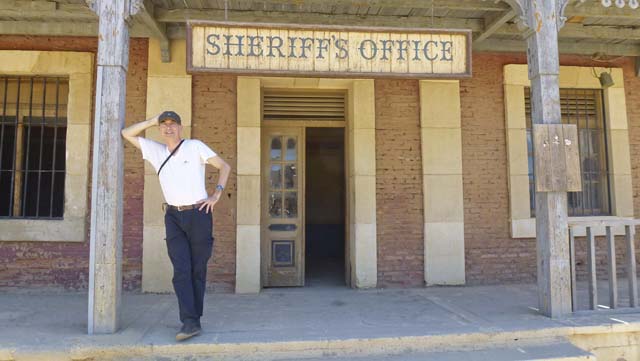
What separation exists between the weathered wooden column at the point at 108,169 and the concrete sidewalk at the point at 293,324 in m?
0.34

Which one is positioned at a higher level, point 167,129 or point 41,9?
point 41,9

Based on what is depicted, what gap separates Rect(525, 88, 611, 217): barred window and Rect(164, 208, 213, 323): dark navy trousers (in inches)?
218

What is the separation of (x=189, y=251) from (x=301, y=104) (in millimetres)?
3558

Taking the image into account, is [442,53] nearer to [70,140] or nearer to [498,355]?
[498,355]

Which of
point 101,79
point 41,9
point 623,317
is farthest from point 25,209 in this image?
point 623,317

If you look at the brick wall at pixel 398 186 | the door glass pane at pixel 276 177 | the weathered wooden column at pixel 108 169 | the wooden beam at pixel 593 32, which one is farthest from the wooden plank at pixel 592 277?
the weathered wooden column at pixel 108 169

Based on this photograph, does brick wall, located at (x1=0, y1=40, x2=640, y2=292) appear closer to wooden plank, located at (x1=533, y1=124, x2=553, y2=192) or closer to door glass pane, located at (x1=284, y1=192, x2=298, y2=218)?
door glass pane, located at (x1=284, y1=192, x2=298, y2=218)

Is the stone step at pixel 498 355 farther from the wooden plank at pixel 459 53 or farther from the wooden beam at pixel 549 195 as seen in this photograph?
the wooden plank at pixel 459 53

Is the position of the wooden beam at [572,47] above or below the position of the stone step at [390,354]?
above

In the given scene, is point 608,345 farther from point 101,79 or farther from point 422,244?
point 101,79

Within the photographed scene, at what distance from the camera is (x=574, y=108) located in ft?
24.8

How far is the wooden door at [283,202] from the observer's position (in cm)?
698

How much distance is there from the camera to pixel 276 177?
7086 mm

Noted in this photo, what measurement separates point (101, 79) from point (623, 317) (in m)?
6.07
